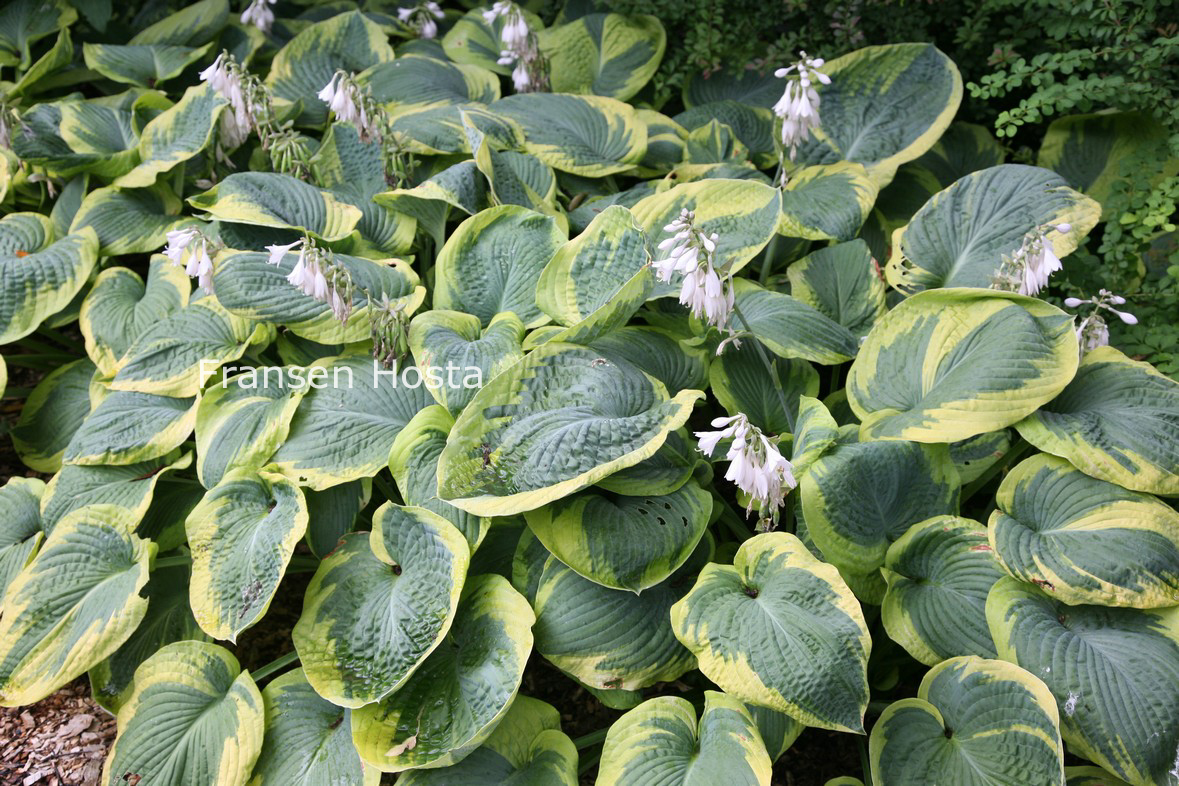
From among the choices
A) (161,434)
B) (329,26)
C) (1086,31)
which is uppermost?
(1086,31)

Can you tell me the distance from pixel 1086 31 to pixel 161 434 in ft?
8.88

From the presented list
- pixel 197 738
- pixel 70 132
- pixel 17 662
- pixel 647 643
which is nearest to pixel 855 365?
pixel 647 643

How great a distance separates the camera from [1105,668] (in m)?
1.72

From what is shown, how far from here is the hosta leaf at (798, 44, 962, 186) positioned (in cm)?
283

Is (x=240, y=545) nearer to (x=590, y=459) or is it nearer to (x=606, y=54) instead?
(x=590, y=459)

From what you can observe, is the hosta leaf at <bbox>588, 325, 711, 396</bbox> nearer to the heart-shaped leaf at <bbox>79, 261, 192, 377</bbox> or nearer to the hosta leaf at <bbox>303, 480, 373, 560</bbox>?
the hosta leaf at <bbox>303, 480, 373, 560</bbox>

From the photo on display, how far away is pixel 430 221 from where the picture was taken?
2750 mm

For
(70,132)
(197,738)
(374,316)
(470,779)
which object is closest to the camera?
(470,779)

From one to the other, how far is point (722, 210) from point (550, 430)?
34.4 inches

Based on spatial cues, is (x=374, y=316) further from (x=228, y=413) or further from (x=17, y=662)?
(x=17, y=662)

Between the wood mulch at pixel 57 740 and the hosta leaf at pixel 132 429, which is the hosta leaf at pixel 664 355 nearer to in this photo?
the hosta leaf at pixel 132 429

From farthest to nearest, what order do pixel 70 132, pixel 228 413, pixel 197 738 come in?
pixel 70 132 → pixel 228 413 → pixel 197 738

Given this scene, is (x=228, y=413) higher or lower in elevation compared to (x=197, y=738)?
higher

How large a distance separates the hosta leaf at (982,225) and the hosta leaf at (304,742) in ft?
5.58
